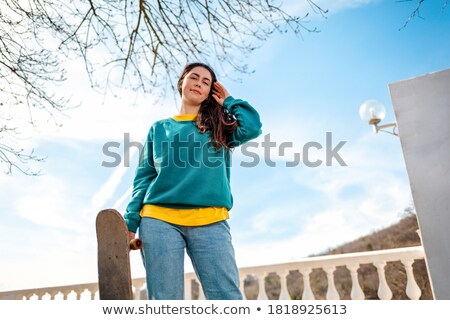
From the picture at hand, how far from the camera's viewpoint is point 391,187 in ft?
40.5

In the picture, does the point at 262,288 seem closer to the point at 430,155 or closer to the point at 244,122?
the point at 430,155

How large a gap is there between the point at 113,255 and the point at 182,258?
23cm

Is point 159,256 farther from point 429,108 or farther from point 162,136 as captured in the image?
point 429,108

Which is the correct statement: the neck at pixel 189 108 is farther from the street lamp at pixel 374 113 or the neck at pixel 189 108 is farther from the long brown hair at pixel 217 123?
the street lamp at pixel 374 113

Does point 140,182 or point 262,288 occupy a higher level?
point 140,182

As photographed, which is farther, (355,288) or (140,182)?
(355,288)

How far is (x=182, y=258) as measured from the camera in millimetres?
1261

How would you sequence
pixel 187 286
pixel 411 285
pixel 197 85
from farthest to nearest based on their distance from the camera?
pixel 187 286, pixel 411 285, pixel 197 85

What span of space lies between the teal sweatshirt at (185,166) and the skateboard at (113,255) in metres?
0.13

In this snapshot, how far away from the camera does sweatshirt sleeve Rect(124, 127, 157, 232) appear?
1325 mm

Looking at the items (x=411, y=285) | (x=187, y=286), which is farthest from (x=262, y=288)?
(x=411, y=285)

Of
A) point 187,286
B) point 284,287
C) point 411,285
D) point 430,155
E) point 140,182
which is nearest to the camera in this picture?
point 140,182
